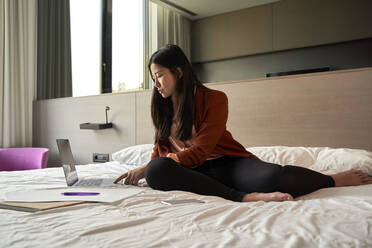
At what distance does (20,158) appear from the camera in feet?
8.38

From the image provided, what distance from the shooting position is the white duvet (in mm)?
543

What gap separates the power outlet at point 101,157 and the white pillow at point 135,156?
2.09ft

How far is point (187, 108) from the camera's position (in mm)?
1321

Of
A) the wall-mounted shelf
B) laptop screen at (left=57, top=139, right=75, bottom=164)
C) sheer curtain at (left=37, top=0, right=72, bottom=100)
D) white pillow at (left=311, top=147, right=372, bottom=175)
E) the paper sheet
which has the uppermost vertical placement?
sheer curtain at (left=37, top=0, right=72, bottom=100)

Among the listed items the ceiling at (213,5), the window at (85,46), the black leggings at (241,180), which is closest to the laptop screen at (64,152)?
the black leggings at (241,180)

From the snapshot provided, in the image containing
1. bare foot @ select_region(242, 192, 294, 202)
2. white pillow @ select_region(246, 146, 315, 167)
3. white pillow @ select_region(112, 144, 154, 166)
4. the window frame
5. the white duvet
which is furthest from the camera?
the window frame

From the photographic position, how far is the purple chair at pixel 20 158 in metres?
2.50

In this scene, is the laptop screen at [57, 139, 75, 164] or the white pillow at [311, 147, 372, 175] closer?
the laptop screen at [57, 139, 75, 164]

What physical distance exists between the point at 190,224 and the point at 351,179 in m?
0.87

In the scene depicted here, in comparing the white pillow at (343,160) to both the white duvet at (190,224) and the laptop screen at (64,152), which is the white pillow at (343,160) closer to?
the white duvet at (190,224)

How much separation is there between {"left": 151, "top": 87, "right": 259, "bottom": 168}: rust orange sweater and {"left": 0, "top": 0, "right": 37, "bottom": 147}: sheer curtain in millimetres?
2084

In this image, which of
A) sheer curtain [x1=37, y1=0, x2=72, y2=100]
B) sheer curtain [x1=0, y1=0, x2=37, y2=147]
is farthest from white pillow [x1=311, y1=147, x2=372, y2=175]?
sheer curtain [x1=37, y1=0, x2=72, y2=100]

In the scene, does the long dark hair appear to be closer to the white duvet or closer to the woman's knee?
the woman's knee

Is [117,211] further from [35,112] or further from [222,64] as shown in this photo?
[222,64]
